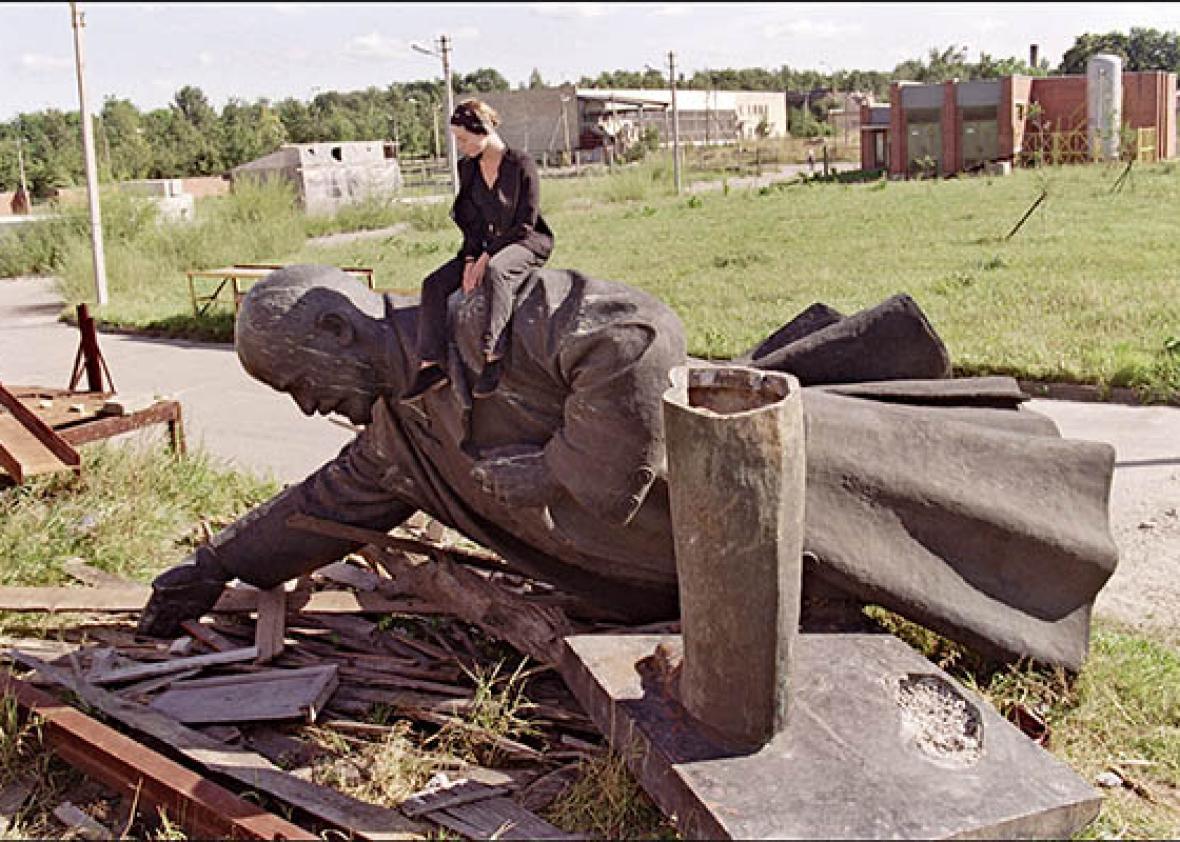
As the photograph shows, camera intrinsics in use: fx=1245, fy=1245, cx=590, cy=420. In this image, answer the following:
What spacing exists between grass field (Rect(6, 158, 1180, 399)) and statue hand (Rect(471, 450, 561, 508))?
5864 mm

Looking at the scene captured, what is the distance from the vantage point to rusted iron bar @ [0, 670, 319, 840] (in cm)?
312

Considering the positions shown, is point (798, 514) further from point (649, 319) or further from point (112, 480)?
point (112, 480)

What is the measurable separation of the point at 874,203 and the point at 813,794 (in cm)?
2140

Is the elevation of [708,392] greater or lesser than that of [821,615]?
greater

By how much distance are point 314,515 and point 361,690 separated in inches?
23.4

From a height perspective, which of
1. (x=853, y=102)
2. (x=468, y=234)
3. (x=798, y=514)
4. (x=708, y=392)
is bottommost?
(x=798, y=514)

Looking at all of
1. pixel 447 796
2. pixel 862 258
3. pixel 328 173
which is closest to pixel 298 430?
pixel 447 796

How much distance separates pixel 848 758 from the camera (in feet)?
9.48

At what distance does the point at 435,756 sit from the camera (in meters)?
3.53

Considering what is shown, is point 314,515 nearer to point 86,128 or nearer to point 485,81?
point 86,128

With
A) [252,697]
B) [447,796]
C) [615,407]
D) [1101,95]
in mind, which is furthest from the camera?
[1101,95]

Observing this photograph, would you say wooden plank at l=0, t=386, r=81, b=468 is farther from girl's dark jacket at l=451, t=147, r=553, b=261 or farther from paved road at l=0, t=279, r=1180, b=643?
girl's dark jacket at l=451, t=147, r=553, b=261

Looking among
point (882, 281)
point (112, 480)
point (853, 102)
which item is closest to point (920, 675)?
point (112, 480)

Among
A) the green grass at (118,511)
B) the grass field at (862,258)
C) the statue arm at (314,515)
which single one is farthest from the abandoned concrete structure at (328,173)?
the statue arm at (314,515)
